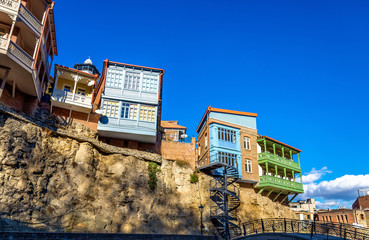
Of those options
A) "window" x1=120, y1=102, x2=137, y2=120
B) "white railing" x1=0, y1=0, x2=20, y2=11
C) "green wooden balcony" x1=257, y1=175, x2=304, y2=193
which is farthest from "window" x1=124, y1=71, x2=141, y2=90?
"green wooden balcony" x1=257, y1=175, x2=304, y2=193

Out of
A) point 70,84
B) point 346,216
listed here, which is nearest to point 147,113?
point 70,84

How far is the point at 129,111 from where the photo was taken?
1211 inches

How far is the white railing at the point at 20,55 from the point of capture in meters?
21.4

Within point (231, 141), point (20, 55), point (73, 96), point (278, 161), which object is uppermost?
point (20, 55)

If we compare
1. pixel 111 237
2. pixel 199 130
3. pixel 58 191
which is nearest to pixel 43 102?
pixel 58 191

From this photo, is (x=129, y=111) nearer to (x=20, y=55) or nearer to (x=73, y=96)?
(x=73, y=96)

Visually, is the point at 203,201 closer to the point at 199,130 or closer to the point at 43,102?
the point at 199,130

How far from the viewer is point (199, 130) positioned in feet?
145

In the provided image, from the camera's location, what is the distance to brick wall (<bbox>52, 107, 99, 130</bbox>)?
28906 mm

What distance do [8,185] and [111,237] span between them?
7747 mm

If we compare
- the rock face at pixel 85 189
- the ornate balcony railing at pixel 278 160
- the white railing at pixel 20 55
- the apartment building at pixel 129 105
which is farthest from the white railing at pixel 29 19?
the ornate balcony railing at pixel 278 160

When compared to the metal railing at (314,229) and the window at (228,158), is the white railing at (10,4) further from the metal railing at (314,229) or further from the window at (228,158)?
the window at (228,158)

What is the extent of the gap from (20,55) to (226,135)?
973 inches

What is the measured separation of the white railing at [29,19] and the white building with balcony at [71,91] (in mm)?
5693
